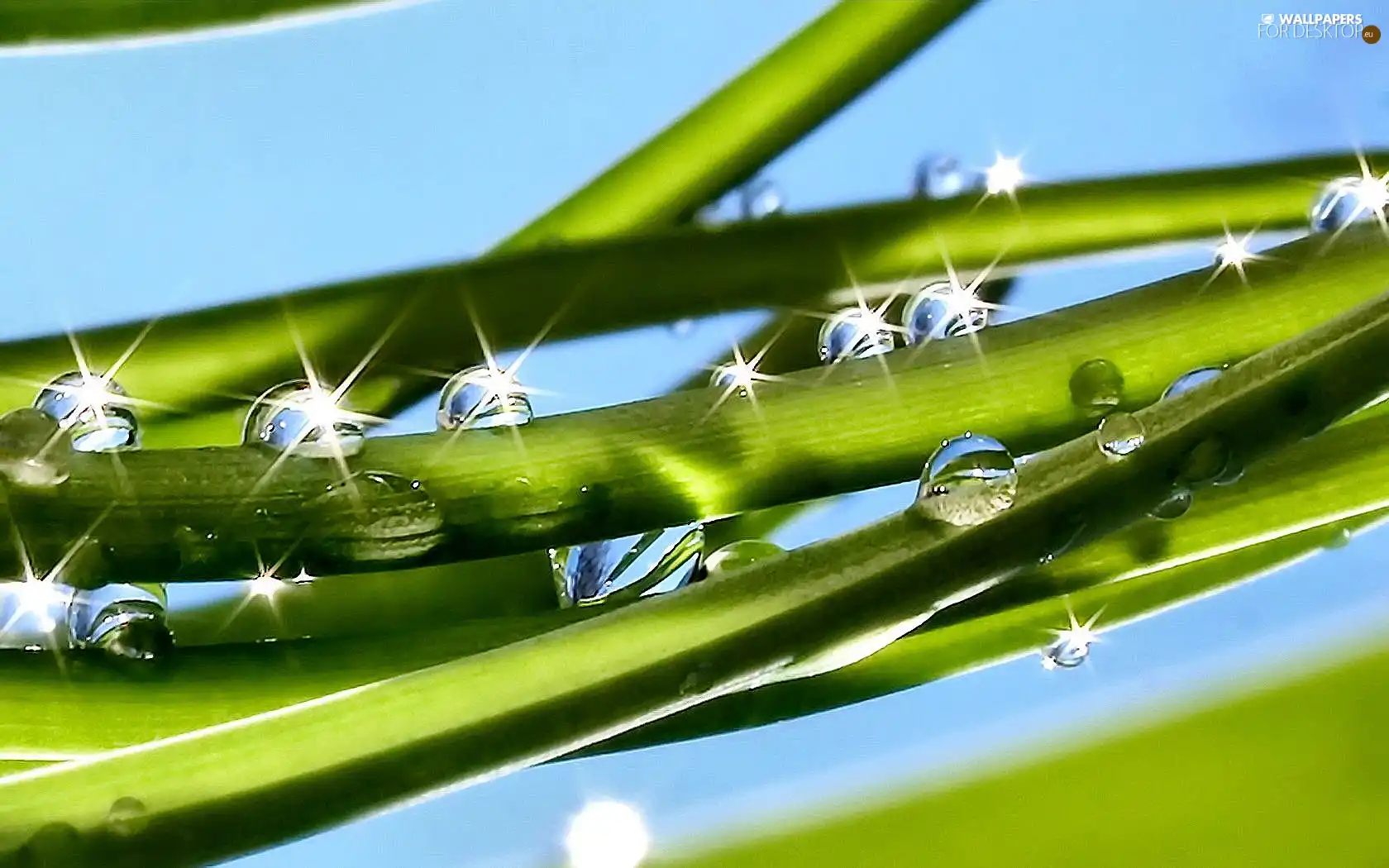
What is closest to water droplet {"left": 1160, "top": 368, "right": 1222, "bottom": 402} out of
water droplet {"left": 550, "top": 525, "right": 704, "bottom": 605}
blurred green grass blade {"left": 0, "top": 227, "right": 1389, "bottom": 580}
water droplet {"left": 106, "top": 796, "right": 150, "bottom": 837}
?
blurred green grass blade {"left": 0, "top": 227, "right": 1389, "bottom": 580}

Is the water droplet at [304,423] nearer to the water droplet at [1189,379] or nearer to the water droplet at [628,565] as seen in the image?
the water droplet at [628,565]

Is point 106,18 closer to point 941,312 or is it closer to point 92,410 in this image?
point 92,410

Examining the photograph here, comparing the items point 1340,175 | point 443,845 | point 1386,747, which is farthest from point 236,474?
point 1340,175

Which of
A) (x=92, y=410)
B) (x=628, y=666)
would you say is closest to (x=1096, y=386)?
(x=628, y=666)

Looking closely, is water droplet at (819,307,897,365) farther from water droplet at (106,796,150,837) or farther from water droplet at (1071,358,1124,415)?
water droplet at (106,796,150,837)

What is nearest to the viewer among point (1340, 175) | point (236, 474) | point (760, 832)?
point (236, 474)

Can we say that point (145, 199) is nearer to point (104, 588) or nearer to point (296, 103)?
point (296, 103)

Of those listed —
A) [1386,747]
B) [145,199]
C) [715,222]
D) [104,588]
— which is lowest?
[1386,747]

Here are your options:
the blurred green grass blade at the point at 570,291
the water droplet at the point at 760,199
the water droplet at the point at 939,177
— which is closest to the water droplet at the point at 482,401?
the blurred green grass blade at the point at 570,291
